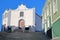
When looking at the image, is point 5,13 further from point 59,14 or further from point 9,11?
point 59,14

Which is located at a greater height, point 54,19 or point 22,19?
point 22,19

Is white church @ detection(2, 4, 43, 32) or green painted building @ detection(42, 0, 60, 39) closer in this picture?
green painted building @ detection(42, 0, 60, 39)

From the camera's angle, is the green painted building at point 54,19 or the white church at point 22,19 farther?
the white church at point 22,19

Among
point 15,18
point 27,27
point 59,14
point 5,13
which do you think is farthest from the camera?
point 5,13

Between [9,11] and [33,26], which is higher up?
[9,11]

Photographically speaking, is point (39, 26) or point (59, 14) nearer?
point (59, 14)

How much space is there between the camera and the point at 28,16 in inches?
2016

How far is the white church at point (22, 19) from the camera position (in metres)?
49.8

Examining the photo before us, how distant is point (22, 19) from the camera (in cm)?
5122

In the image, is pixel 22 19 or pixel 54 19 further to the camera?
pixel 22 19

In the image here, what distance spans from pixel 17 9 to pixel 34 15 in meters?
5.57

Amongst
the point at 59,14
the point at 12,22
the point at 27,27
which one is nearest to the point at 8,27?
the point at 12,22

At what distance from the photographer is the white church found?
4978 centimetres

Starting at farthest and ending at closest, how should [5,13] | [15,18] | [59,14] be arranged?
[5,13], [15,18], [59,14]
